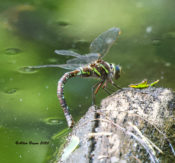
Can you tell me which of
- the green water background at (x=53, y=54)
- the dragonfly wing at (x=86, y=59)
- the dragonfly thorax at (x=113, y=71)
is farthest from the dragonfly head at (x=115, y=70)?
the green water background at (x=53, y=54)

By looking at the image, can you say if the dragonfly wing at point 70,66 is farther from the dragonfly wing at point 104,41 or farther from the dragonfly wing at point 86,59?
the dragonfly wing at point 104,41

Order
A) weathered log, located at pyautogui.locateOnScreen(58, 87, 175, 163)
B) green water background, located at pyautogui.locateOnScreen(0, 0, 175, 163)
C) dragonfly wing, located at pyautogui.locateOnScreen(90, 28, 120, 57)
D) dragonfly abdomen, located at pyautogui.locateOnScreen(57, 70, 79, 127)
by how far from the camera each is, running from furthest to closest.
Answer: dragonfly wing, located at pyautogui.locateOnScreen(90, 28, 120, 57) → green water background, located at pyautogui.locateOnScreen(0, 0, 175, 163) → dragonfly abdomen, located at pyautogui.locateOnScreen(57, 70, 79, 127) → weathered log, located at pyautogui.locateOnScreen(58, 87, 175, 163)

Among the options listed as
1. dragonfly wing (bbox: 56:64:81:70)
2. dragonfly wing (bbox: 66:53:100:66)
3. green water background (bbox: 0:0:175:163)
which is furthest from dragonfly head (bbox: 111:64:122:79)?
green water background (bbox: 0:0:175:163)

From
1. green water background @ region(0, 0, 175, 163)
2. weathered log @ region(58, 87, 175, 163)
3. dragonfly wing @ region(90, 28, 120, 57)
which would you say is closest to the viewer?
weathered log @ region(58, 87, 175, 163)

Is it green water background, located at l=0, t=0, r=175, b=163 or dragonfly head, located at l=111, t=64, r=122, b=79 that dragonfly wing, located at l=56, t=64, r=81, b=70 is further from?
green water background, located at l=0, t=0, r=175, b=163

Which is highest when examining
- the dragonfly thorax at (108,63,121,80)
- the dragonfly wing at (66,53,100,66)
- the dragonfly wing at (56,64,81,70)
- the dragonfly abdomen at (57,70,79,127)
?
the dragonfly wing at (66,53,100,66)

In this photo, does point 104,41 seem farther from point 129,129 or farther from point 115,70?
point 129,129

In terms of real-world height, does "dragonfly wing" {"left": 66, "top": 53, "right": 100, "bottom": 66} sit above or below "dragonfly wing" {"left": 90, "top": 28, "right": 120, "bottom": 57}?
below

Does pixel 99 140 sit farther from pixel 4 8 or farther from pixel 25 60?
pixel 4 8

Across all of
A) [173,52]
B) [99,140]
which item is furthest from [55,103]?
[173,52]
